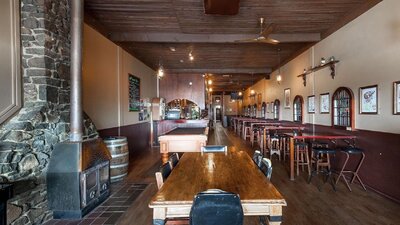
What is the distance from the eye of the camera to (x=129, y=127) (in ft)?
23.0

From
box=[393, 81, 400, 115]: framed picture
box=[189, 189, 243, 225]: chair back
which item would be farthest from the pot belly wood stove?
box=[393, 81, 400, 115]: framed picture

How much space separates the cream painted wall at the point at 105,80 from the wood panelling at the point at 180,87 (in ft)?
10.9

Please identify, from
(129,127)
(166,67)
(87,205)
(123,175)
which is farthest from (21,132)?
(166,67)

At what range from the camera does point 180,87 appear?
1100cm

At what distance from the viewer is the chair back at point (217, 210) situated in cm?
149

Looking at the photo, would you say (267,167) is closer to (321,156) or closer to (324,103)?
(321,156)

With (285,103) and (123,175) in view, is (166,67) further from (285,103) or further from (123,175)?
(123,175)

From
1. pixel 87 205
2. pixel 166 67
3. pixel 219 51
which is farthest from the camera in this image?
pixel 166 67

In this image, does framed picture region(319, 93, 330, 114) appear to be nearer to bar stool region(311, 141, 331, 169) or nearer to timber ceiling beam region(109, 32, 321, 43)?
bar stool region(311, 141, 331, 169)

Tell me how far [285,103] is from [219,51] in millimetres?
3407

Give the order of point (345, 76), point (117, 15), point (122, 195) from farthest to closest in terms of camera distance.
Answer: point (345, 76) → point (117, 15) → point (122, 195)

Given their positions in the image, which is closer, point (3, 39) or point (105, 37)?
point (3, 39)

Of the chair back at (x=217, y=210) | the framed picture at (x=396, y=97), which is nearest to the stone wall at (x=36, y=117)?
the chair back at (x=217, y=210)

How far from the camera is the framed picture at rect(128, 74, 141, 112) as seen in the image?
720 centimetres
